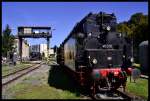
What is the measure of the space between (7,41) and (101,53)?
Result: 203ft

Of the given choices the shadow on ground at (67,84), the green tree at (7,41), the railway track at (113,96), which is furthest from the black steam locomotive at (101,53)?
the green tree at (7,41)

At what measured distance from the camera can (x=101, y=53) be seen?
16516mm

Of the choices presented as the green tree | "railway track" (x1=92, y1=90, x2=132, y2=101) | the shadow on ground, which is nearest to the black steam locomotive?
"railway track" (x1=92, y1=90, x2=132, y2=101)

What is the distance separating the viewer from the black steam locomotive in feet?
52.7

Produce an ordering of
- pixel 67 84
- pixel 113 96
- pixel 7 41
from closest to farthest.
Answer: pixel 113 96, pixel 67 84, pixel 7 41

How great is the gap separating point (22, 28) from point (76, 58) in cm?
6383

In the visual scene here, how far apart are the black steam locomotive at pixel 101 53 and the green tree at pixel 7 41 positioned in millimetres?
57085

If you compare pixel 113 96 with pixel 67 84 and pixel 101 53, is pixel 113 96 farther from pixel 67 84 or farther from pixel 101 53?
pixel 67 84

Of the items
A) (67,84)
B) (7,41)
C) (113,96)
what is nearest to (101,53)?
(113,96)

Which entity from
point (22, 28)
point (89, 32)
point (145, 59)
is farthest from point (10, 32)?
point (89, 32)

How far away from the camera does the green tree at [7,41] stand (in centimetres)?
7381

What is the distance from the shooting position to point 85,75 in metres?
16.1

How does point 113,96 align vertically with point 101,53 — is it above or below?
below

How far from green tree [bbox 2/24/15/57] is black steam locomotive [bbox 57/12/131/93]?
187 ft
